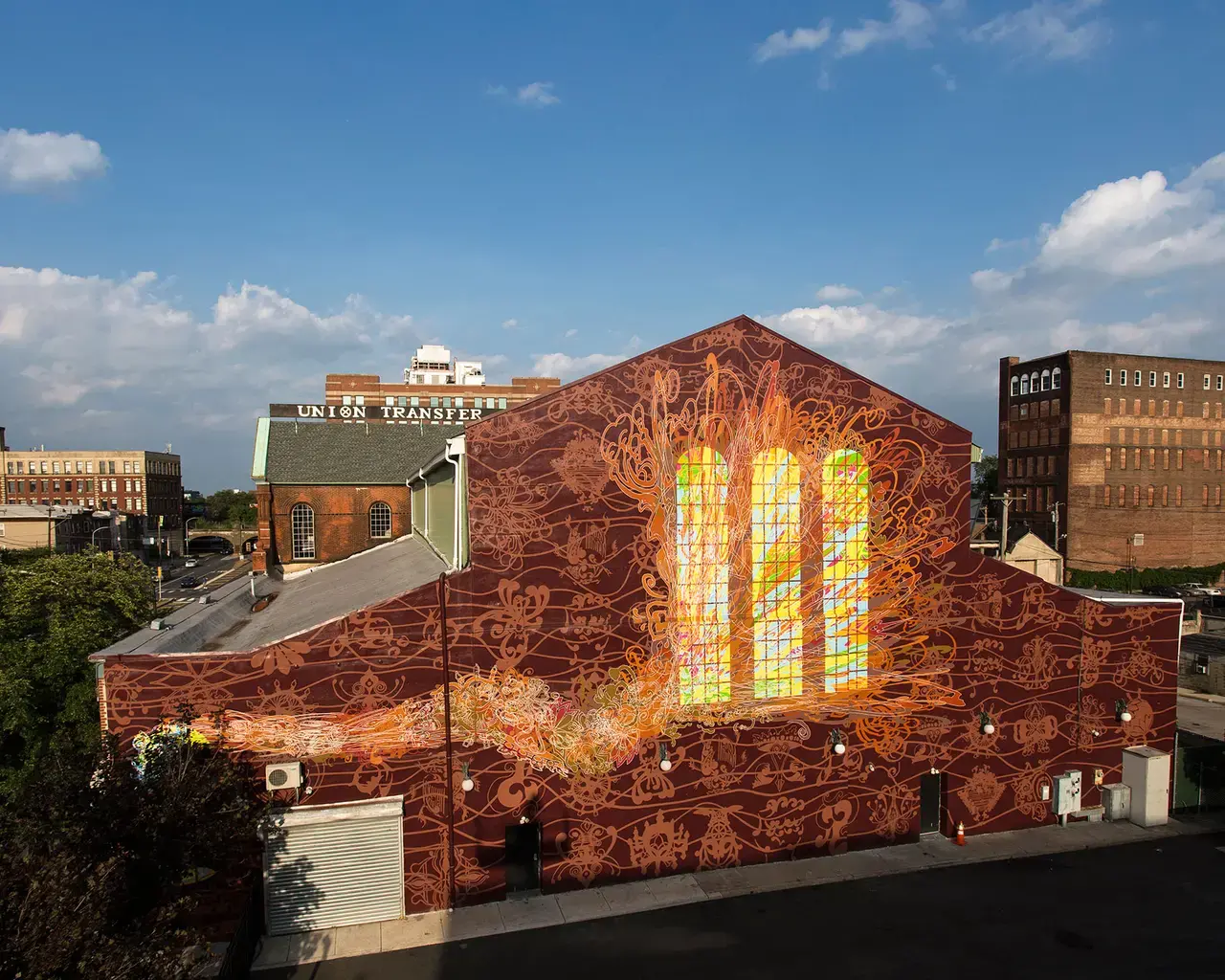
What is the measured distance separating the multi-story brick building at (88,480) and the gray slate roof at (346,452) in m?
93.0

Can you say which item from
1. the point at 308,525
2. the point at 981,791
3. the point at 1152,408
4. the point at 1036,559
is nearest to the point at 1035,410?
the point at 1152,408

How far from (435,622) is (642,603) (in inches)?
172

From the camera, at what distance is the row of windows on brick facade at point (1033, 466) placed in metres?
67.9

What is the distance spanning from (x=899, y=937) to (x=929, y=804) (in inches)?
201

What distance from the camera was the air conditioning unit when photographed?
47.1 ft

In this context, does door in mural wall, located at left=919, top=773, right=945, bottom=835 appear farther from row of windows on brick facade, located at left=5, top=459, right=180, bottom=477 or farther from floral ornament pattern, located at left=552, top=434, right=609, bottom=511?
row of windows on brick facade, located at left=5, top=459, right=180, bottom=477

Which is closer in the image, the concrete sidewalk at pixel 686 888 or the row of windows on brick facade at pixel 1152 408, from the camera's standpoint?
the concrete sidewalk at pixel 686 888

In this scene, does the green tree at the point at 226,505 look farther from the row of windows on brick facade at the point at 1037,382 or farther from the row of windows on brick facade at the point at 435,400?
the row of windows on brick facade at the point at 1037,382

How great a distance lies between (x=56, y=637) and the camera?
2333 centimetres

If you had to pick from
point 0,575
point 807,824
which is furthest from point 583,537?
point 0,575

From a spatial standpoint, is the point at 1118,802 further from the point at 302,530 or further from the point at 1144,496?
the point at 1144,496

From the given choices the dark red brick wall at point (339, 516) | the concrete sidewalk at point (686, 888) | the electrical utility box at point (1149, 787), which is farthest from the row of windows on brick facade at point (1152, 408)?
the dark red brick wall at point (339, 516)

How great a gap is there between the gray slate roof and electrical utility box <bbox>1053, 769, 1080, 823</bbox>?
26.1m

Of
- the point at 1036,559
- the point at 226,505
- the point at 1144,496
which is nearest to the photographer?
the point at 1036,559
